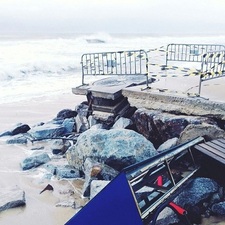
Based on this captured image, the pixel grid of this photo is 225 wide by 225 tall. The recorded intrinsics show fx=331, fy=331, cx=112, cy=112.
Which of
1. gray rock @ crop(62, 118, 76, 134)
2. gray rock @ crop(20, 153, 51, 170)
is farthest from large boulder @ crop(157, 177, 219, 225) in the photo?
gray rock @ crop(62, 118, 76, 134)

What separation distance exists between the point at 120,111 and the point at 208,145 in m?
3.42

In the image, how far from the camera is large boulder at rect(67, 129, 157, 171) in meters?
5.70

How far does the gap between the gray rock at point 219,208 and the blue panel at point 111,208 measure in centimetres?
184

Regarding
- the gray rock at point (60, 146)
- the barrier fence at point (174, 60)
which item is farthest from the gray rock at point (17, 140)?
the barrier fence at point (174, 60)

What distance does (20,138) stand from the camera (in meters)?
8.79

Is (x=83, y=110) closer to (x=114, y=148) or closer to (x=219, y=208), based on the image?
(x=114, y=148)

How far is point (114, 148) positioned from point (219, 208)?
2029 mm

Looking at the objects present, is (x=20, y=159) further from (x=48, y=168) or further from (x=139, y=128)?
(x=139, y=128)

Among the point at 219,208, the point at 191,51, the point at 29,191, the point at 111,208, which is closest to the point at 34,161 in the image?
the point at 29,191

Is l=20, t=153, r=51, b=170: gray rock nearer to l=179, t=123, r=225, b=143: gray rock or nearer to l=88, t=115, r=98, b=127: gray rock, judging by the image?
l=88, t=115, r=98, b=127: gray rock

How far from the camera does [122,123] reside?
25.1ft

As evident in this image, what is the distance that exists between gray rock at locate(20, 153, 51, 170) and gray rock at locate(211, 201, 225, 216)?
3887 millimetres

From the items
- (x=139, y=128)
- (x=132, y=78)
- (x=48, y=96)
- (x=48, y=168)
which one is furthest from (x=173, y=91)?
(x=48, y=96)

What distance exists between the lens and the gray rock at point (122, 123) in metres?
7.57
